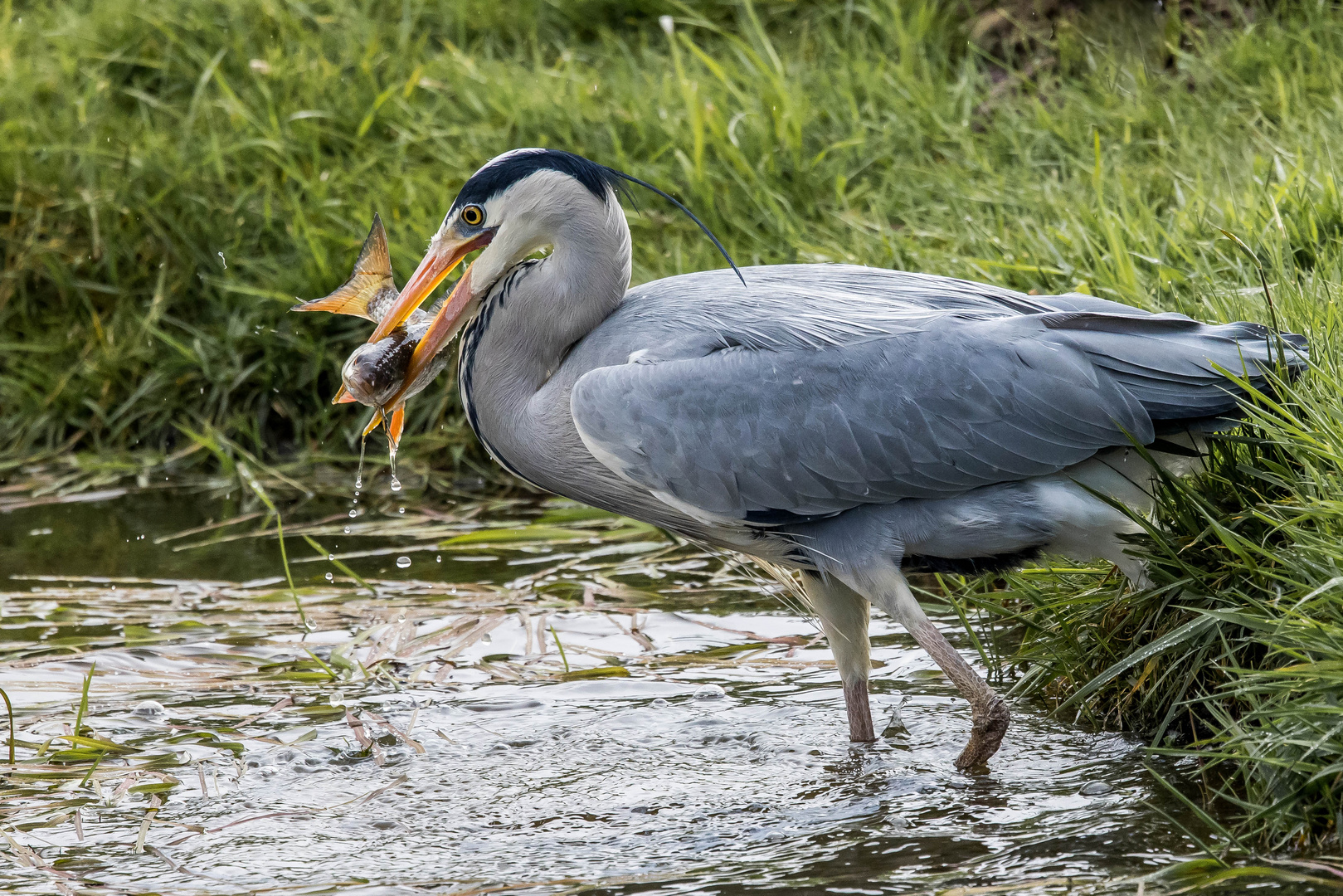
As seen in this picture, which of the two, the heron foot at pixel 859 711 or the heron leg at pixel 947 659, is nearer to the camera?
the heron leg at pixel 947 659

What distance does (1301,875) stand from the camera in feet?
9.04

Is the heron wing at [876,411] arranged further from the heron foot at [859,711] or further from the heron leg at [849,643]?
the heron foot at [859,711]

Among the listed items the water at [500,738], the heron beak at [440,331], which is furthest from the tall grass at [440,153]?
the heron beak at [440,331]

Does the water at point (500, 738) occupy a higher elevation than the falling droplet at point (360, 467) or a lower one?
lower

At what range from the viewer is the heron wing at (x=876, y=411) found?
11.7 feet

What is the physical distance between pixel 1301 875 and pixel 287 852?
6.65ft

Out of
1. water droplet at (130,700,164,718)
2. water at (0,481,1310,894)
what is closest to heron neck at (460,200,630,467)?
water at (0,481,1310,894)

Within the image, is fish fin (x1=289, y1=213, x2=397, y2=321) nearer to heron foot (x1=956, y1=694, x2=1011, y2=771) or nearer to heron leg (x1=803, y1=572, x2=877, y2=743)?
heron leg (x1=803, y1=572, x2=877, y2=743)

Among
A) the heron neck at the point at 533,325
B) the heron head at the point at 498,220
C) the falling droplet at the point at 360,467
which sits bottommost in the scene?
the falling droplet at the point at 360,467

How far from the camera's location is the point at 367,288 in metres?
4.16

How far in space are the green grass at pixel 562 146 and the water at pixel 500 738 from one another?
2.38ft

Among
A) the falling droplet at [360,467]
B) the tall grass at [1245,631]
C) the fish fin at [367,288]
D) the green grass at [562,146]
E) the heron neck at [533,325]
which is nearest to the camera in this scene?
the tall grass at [1245,631]

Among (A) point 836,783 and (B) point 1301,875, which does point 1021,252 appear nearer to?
(A) point 836,783

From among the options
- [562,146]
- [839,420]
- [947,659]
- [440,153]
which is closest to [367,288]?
[839,420]
